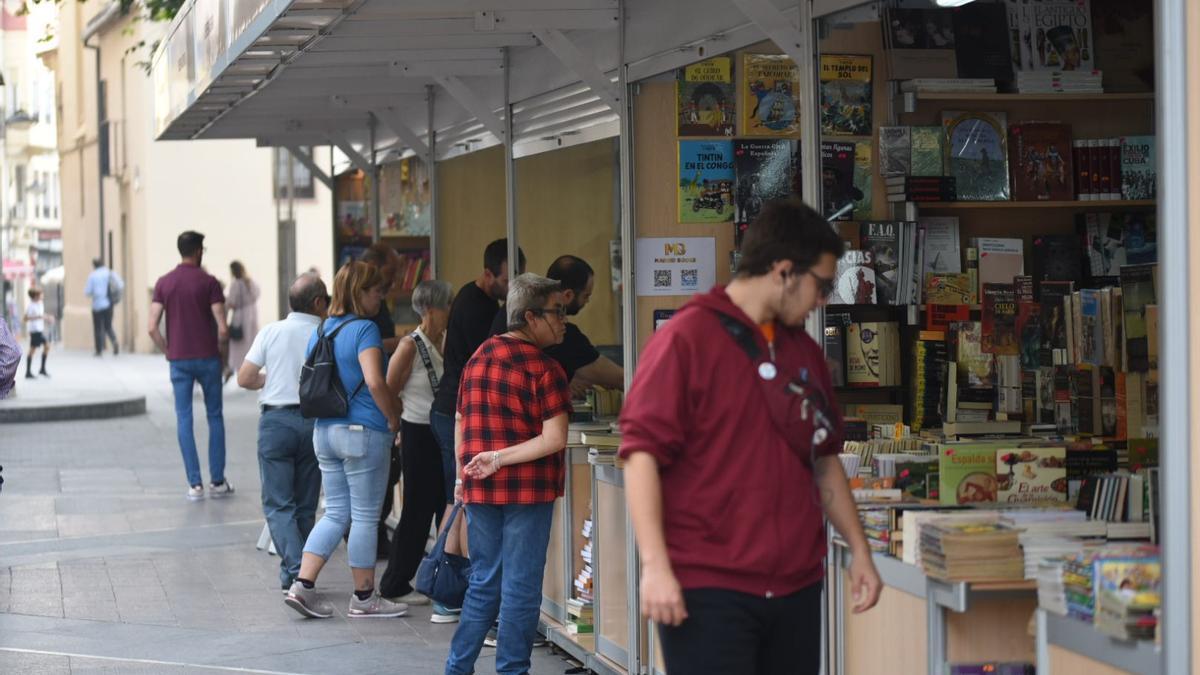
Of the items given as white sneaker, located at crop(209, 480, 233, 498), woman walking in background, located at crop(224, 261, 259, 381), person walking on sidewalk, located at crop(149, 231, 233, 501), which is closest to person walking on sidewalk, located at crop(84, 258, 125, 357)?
woman walking in background, located at crop(224, 261, 259, 381)

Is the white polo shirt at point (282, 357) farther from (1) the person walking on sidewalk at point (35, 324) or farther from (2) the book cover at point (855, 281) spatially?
(1) the person walking on sidewalk at point (35, 324)

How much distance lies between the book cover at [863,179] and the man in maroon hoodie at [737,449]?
3.09m

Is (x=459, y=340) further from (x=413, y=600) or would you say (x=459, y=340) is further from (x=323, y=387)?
(x=413, y=600)

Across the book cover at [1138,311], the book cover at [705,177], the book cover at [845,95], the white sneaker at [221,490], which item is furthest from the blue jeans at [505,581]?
the white sneaker at [221,490]

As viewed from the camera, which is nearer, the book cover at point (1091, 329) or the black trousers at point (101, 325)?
the book cover at point (1091, 329)

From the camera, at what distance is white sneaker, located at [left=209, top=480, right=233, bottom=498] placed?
14.1 meters

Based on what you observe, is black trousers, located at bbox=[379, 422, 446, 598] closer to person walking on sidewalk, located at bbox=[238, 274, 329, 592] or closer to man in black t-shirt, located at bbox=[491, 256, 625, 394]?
person walking on sidewalk, located at bbox=[238, 274, 329, 592]

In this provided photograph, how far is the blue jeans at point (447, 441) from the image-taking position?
27.4 feet

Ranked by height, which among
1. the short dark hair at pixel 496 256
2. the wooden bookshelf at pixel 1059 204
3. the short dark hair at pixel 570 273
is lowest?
the short dark hair at pixel 570 273

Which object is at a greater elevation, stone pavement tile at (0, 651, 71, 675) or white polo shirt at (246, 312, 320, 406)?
white polo shirt at (246, 312, 320, 406)

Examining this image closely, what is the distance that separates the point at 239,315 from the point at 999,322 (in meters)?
17.0

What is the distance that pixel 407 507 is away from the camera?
358 inches

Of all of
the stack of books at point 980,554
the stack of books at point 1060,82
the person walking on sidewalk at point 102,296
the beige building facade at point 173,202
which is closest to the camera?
the stack of books at point 980,554

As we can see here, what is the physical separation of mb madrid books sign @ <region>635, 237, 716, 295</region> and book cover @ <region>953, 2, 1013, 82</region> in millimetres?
1333
